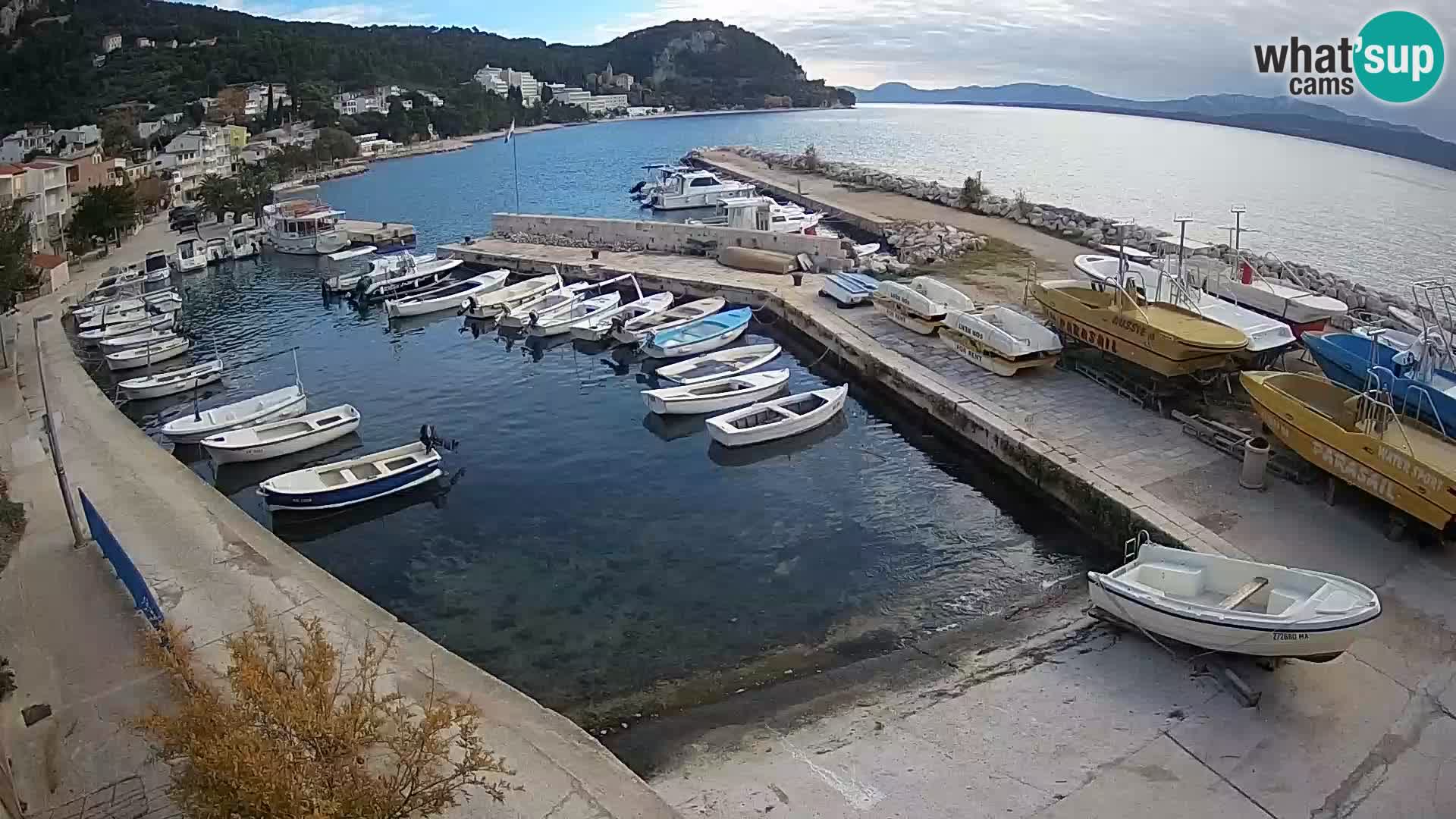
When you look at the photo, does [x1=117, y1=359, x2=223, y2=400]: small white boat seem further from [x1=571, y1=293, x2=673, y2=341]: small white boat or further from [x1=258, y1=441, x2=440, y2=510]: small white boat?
[x1=571, y1=293, x2=673, y2=341]: small white boat

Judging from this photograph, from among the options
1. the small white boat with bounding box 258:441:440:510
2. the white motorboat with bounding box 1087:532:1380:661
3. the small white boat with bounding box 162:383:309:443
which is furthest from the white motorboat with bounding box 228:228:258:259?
the white motorboat with bounding box 1087:532:1380:661

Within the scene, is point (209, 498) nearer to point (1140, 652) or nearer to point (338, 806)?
point (338, 806)

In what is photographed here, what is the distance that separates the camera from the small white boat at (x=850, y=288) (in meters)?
25.9

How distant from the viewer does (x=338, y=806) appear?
19.9 feet

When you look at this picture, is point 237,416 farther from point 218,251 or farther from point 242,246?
point 242,246

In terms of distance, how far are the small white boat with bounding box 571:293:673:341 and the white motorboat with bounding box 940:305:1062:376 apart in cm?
905

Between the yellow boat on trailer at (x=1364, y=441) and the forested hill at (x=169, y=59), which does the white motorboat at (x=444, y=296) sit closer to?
the yellow boat on trailer at (x=1364, y=441)

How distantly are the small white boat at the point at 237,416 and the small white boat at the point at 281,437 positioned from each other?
273 mm

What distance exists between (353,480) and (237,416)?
17.0ft

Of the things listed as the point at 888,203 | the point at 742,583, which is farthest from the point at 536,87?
the point at 742,583

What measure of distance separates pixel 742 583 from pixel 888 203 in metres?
36.2

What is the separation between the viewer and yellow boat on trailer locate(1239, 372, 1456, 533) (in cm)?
1168

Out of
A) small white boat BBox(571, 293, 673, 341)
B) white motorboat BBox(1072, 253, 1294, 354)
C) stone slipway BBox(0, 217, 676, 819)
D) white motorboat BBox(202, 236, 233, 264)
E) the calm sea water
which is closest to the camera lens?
stone slipway BBox(0, 217, 676, 819)

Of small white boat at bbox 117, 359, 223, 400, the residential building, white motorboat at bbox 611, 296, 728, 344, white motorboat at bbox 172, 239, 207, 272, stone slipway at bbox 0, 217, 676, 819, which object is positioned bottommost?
stone slipway at bbox 0, 217, 676, 819
